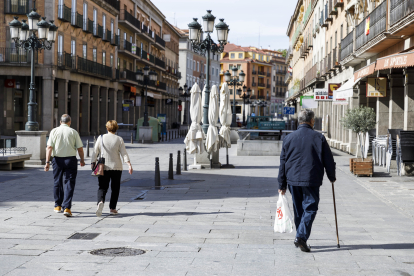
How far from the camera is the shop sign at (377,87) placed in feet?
71.8

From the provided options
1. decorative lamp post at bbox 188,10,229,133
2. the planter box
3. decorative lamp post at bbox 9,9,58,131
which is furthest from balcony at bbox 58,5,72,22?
the planter box

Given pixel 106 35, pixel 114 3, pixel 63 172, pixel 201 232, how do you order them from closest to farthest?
pixel 201 232 < pixel 63 172 < pixel 106 35 < pixel 114 3

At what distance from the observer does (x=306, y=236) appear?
6980 mm

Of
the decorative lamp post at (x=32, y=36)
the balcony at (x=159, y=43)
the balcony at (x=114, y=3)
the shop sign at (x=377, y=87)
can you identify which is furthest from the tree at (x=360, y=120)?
the balcony at (x=159, y=43)

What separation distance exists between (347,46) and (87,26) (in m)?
23.4

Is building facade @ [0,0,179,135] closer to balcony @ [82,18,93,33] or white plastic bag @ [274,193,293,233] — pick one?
balcony @ [82,18,93,33]

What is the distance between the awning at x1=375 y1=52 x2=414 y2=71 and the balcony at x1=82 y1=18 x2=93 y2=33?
31729 millimetres

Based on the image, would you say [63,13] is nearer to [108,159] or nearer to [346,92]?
[346,92]

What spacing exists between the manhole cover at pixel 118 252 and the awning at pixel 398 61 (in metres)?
9.27

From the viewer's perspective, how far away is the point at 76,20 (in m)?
42.7

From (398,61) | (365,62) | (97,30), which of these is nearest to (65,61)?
(97,30)

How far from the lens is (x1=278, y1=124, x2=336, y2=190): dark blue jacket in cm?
700

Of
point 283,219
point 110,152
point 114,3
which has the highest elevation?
point 114,3

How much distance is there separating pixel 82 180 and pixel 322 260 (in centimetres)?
992
